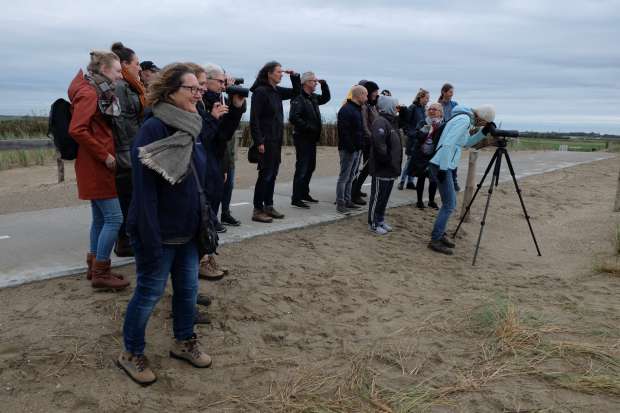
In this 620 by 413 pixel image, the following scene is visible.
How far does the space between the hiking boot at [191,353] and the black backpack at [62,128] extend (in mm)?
1685

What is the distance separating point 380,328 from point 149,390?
1.90m

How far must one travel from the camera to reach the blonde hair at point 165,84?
2.98 m

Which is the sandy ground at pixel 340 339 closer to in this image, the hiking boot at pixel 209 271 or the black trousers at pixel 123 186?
the hiking boot at pixel 209 271

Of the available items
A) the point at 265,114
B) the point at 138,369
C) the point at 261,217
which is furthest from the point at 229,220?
the point at 138,369

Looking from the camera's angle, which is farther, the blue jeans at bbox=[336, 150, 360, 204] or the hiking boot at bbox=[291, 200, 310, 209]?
the hiking boot at bbox=[291, 200, 310, 209]

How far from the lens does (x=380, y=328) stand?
435 centimetres

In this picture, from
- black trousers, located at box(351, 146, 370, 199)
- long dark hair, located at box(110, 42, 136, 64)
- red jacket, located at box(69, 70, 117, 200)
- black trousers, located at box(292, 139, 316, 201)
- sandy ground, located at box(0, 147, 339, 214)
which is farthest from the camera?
black trousers, located at box(351, 146, 370, 199)

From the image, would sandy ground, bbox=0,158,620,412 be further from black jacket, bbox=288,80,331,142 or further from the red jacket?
black jacket, bbox=288,80,331,142

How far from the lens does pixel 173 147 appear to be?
2930mm

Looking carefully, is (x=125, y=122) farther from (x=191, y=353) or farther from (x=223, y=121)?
(x=191, y=353)

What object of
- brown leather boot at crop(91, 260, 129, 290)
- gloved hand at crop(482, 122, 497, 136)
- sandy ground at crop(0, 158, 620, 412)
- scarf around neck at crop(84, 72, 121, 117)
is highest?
scarf around neck at crop(84, 72, 121, 117)

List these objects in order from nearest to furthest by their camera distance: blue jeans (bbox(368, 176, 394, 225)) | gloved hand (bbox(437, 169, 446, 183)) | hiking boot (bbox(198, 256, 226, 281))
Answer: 1. hiking boot (bbox(198, 256, 226, 281))
2. gloved hand (bbox(437, 169, 446, 183))
3. blue jeans (bbox(368, 176, 394, 225))

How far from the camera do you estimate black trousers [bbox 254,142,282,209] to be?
638 cm

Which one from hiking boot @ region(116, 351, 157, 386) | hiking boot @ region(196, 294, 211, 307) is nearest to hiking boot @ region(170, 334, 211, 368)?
hiking boot @ region(116, 351, 157, 386)
